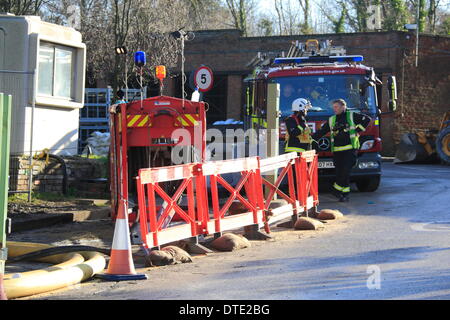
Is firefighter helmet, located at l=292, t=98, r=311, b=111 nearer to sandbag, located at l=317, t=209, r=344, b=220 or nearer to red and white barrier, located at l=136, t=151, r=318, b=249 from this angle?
red and white barrier, located at l=136, t=151, r=318, b=249

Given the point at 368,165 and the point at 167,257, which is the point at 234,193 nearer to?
the point at 167,257

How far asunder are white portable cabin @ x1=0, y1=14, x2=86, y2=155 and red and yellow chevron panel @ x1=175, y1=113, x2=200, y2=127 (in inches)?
154

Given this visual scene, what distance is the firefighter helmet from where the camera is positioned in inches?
644

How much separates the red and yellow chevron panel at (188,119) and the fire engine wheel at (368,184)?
7.04 meters

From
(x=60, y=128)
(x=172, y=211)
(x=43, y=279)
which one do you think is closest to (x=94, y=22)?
(x=60, y=128)

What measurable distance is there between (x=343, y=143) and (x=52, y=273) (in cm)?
903

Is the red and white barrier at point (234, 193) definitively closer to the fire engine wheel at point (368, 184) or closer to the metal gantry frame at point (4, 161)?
the metal gantry frame at point (4, 161)

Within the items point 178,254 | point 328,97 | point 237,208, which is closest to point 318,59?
point 328,97

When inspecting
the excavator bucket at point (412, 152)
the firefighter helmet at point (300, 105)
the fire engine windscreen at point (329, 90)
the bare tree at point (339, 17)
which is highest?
the bare tree at point (339, 17)

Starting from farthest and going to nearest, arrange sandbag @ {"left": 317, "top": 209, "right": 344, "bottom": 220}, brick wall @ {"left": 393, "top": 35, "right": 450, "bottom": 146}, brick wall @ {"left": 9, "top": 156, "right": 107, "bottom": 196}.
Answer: brick wall @ {"left": 393, "top": 35, "right": 450, "bottom": 146}, brick wall @ {"left": 9, "top": 156, "right": 107, "bottom": 196}, sandbag @ {"left": 317, "top": 209, "right": 344, "bottom": 220}

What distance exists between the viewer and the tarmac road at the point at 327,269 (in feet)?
23.6

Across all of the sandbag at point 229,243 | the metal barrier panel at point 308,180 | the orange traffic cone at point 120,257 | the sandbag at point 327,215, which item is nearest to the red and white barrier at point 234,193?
the sandbag at point 229,243

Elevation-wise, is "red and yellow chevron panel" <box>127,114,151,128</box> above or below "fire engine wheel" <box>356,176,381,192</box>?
above

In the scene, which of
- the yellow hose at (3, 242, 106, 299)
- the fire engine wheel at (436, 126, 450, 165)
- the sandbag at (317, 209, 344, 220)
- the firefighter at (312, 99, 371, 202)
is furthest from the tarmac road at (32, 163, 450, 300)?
the fire engine wheel at (436, 126, 450, 165)
